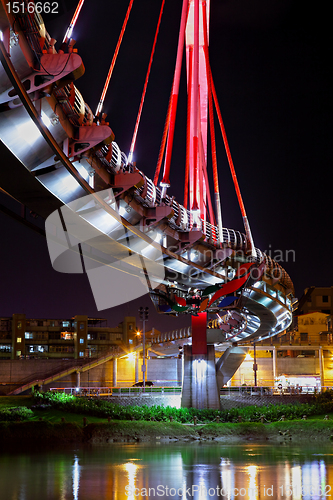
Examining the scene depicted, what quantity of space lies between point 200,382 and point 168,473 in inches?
940

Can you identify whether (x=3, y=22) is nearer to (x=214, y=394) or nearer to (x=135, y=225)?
(x=135, y=225)

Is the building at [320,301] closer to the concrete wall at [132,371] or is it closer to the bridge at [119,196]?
the concrete wall at [132,371]

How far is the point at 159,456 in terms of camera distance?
21.3 meters

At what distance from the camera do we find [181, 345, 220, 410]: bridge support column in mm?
39781

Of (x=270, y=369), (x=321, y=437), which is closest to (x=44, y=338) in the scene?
(x=270, y=369)

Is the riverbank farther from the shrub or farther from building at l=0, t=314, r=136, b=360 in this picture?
building at l=0, t=314, r=136, b=360

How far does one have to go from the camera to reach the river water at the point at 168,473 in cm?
1323

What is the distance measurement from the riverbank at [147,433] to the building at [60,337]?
70.0 meters

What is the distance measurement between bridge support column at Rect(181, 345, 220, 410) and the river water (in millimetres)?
15193

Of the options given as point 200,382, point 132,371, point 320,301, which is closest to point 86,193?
point 200,382

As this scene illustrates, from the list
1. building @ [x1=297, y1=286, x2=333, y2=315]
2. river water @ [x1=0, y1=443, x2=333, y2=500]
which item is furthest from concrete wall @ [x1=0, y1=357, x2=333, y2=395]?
river water @ [x1=0, y1=443, x2=333, y2=500]

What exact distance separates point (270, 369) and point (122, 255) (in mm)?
62095

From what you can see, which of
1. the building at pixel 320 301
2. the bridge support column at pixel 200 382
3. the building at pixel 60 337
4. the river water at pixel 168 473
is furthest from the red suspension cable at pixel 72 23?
the building at pixel 320 301

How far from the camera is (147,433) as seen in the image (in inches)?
1118
